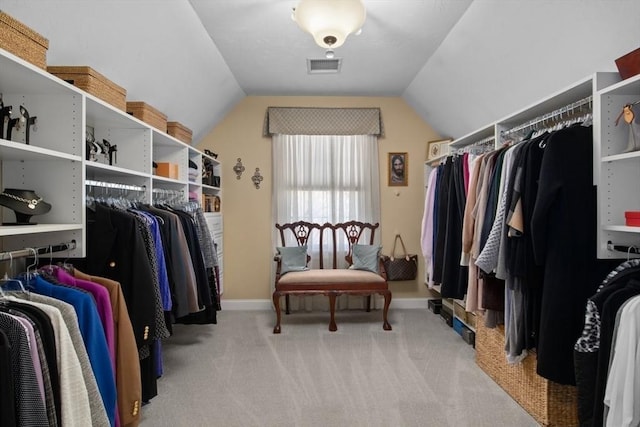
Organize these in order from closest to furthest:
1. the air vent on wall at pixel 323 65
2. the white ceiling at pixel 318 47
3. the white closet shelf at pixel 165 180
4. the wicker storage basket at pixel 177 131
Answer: the white ceiling at pixel 318 47, the white closet shelf at pixel 165 180, the wicker storage basket at pixel 177 131, the air vent on wall at pixel 323 65

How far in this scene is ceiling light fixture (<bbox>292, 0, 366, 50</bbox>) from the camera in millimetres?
1856

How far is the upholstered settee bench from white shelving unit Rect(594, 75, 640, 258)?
7.18 feet

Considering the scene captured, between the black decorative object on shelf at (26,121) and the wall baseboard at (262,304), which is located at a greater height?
the black decorative object on shelf at (26,121)

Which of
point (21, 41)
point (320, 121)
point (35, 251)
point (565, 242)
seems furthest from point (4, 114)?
point (320, 121)

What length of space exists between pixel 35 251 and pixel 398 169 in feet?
12.2

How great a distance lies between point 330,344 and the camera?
331 centimetres

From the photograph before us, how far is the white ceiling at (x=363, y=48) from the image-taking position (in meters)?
1.96

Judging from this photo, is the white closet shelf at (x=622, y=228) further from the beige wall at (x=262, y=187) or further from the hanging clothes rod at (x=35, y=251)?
the beige wall at (x=262, y=187)

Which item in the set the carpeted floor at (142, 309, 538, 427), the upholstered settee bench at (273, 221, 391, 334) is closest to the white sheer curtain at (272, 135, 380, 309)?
the upholstered settee bench at (273, 221, 391, 334)

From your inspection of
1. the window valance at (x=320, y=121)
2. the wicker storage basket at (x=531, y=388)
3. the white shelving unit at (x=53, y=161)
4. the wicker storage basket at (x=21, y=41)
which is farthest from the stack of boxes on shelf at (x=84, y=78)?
the wicker storage basket at (x=531, y=388)

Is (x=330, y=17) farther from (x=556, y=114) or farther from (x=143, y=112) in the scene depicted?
(x=143, y=112)

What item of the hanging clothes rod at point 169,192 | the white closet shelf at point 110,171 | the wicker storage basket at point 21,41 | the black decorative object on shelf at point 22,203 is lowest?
the black decorative object on shelf at point 22,203

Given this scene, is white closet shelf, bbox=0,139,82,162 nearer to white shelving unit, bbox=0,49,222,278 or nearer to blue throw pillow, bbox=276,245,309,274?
white shelving unit, bbox=0,49,222,278

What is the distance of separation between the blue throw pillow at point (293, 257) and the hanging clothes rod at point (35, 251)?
2423 millimetres
